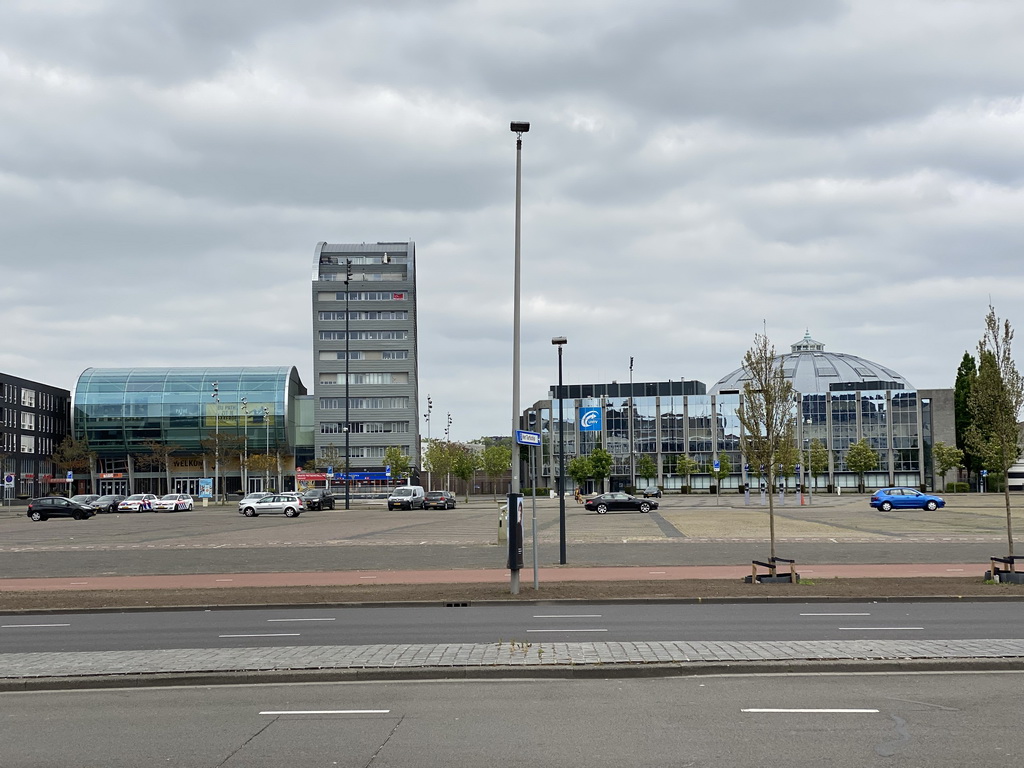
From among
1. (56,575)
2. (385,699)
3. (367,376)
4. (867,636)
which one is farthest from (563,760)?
(367,376)

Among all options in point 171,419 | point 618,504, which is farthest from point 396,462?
point 618,504

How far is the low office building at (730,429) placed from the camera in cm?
12862

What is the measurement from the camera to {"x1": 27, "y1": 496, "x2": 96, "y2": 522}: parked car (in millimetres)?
63153

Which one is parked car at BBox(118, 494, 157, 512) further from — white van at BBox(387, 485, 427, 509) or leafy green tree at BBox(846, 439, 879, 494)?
leafy green tree at BBox(846, 439, 879, 494)

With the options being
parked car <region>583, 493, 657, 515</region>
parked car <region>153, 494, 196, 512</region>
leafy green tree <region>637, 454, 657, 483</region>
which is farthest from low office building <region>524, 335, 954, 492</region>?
parked car <region>583, 493, 657, 515</region>

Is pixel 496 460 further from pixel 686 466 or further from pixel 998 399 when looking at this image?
pixel 998 399

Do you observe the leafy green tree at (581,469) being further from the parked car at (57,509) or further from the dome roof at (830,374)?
the parked car at (57,509)

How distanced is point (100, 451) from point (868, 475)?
329 ft

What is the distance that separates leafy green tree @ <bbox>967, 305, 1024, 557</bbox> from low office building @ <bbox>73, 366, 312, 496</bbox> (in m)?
111

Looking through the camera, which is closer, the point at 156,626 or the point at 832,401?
the point at 156,626

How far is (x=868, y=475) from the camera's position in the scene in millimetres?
128125

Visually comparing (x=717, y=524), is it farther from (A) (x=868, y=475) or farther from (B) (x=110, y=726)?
(A) (x=868, y=475)

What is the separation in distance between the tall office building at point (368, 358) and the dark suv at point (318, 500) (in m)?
47.3

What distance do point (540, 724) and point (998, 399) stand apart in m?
16.4
